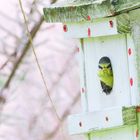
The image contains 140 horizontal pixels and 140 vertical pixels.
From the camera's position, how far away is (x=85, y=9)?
2896mm

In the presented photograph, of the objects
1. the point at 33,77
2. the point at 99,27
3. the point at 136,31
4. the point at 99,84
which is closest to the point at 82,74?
the point at 99,84

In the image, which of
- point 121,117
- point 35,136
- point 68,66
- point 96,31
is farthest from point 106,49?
point 35,136

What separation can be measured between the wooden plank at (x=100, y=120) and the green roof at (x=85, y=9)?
30cm

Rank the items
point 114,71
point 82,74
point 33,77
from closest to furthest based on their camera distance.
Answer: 1. point 114,71
2. point 82,74
3. point 33,77

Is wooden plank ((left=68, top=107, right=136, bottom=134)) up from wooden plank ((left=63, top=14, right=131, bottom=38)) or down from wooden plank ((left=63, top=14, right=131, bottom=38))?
down

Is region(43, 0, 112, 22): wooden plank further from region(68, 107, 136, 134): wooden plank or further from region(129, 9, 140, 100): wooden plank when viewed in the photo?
region(68, 107, 136, 134): wooden plank

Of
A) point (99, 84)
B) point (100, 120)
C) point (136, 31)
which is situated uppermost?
point (136, 31)

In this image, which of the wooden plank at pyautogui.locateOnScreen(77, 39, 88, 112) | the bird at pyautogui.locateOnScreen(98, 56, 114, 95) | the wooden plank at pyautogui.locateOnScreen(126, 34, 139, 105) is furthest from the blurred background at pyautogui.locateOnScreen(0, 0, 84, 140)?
the wooden plank at pyautogui.locateOnScreen(126, 34, 139, 105)

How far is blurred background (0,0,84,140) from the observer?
361 cm

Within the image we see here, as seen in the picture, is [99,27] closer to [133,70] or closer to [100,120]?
[133,70]

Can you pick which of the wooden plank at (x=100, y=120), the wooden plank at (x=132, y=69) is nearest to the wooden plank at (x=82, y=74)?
the wooden plank at (x=100, y=120)

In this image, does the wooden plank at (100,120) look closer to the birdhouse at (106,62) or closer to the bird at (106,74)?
the birdhouse at (106,62)

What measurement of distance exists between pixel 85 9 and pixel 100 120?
1.18 ft

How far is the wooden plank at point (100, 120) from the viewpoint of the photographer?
9.22 feet
